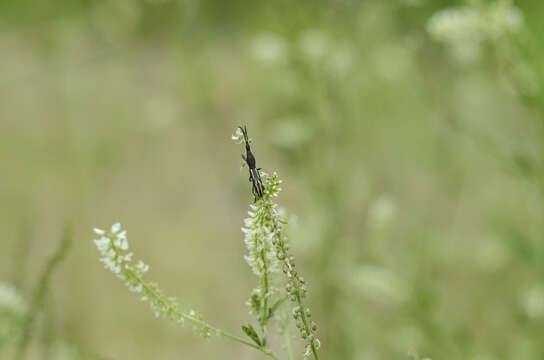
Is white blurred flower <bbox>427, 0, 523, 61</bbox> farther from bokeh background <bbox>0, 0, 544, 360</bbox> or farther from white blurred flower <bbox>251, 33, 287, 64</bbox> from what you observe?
white blurred flower <bbox>251, 33, 287, 64</bbox>

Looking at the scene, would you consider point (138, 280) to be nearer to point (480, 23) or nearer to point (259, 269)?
point (259, 269)

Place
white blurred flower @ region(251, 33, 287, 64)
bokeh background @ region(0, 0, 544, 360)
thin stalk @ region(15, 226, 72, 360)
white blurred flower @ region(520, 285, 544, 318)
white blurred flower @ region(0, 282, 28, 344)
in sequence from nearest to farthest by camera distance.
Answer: thin stalk @ region(15, 226, 72, 360) < white blurred flower @ region(0, 282, 28, 344) < white blurred flower @ region(520, 285, 544, 318) < bokeh background @ region(0, 0, 544, 360) < white blurred flower @ region(251, 33, 287, 64)

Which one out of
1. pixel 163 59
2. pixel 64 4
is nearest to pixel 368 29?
pixel 64 4

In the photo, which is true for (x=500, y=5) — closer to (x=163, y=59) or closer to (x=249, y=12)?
(x=249, y=12)

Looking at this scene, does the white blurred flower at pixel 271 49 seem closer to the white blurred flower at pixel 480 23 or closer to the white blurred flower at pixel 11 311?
the white blurred flower at pixel 480 23

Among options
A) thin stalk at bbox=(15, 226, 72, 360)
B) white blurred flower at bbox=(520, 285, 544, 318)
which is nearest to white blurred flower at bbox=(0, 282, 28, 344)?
thin stalk at bbox=(15, 226, 72, 360)

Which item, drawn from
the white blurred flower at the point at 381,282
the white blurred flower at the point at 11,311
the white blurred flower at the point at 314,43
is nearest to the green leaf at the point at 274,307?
the white blurred flower at the point at 11,311

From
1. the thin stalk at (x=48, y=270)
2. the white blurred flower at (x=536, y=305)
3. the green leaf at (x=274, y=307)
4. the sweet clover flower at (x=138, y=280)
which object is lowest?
the sweet clover flower at (x=138, y=280)

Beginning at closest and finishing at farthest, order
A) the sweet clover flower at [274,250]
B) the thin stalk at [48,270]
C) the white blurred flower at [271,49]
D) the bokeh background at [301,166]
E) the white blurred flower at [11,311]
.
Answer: the sweet clover flower at [274,250]
the thin stalk at [48,270]
the white blurred flower at [11,311]
the bokeh background at [301,166]
the white blurred flower at [271,49]
